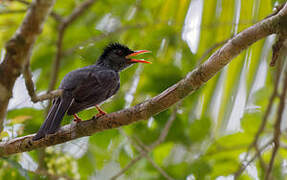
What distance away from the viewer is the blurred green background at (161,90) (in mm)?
3174

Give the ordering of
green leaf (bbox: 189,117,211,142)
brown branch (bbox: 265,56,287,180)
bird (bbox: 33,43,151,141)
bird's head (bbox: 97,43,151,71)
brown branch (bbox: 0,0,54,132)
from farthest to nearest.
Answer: bird's head (bbox: 97,43,151,71) < green leaf (bbox: 189,117,211,142) < brown branch (bbox: 265,56,287,180) < bird (bbox: 33,43,151,141) < brown branch (bbox: 0,0,54,132)

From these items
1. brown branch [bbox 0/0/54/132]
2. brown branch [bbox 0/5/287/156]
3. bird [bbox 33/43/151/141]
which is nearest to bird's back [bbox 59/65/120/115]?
bird [bbox 33/43/151/141]

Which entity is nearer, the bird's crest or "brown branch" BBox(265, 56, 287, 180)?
"brown branch" BBox(265, 56, 287, 180)

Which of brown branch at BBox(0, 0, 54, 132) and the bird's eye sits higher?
the bird's eye

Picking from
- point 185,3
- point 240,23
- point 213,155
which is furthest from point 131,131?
point 240,23

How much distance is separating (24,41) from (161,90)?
220 centimetres

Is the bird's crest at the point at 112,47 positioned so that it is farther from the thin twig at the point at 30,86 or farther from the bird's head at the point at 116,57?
the thin twig at the point at 30,86

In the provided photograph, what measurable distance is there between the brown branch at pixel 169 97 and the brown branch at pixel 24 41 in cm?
95

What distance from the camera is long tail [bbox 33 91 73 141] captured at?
9.60ft

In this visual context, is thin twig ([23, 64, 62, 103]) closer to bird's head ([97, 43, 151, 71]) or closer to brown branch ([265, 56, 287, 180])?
brown branch ([265, 56, 287, 180])

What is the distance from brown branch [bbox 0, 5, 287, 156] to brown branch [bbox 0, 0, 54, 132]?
949 mm

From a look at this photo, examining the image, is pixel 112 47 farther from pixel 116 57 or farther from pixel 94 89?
pixel 94 89

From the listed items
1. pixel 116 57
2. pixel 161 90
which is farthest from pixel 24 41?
pixel 116 57

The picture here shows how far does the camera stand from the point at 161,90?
4.07m
